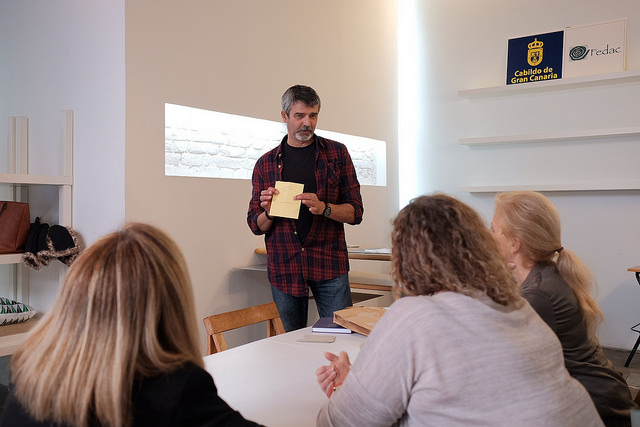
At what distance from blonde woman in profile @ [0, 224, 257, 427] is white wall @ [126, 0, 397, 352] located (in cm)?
241

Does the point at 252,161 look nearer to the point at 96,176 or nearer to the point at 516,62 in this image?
the point at 96,176

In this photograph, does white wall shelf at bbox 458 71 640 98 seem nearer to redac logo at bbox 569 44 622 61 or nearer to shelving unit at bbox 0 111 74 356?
redac logo at bbox 569 44 622 61

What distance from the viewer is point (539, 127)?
16.3 feet

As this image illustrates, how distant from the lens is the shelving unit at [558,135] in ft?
14.7

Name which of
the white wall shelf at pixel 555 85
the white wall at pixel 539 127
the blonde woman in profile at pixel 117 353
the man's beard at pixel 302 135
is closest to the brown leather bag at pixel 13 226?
the man's beard at pixel 302 135

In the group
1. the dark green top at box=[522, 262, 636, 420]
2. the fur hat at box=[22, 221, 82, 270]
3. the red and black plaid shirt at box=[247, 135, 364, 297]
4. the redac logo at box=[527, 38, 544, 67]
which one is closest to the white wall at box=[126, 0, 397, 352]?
the fur hat at box=[22, 221, 82, 270]

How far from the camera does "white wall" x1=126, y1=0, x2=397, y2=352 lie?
3375 millimetres

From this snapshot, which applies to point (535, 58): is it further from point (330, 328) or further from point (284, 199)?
point (330, 328)

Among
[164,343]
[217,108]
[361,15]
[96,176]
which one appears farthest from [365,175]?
[164,343]

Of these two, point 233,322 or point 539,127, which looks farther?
point 539,127

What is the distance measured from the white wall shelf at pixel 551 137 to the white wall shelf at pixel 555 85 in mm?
375

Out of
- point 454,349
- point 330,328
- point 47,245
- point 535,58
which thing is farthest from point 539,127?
point 454,349

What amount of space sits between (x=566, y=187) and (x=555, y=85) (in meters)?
0.81

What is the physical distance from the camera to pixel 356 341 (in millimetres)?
2127
